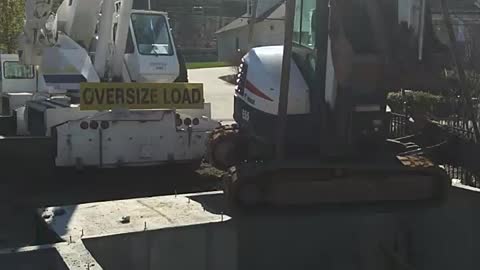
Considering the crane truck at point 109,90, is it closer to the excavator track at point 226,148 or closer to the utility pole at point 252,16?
the excavator track at point 226,148

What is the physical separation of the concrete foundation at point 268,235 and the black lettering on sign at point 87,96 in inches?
130

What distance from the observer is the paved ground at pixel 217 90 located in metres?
24.1

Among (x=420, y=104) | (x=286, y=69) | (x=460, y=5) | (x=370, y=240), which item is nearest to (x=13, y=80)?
(x=420, y=104)

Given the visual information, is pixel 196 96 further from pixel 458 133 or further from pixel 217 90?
pixel 217 90

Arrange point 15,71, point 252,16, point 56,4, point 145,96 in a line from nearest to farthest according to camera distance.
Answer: point 252,16
point 145,96
point 56,4
point 15,71

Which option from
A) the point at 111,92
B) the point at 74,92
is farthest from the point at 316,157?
the point at 74,92

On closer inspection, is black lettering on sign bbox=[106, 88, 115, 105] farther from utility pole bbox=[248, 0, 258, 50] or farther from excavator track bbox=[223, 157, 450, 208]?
excavator track bbox=[223, 157, 450, 208]

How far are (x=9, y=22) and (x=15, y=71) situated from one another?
10.3 metres

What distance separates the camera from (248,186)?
541 cm

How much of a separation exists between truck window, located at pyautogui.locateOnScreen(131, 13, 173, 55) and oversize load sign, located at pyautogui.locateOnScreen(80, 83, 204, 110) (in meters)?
1.35

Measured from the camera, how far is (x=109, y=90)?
1014cm

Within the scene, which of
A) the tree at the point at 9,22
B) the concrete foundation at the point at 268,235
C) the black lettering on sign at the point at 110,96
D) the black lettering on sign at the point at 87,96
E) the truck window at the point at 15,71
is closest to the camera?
the concrete foundation at the point at 268,235

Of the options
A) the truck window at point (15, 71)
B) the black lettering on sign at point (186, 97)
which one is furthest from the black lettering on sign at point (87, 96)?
the truck window at point (15, 71)

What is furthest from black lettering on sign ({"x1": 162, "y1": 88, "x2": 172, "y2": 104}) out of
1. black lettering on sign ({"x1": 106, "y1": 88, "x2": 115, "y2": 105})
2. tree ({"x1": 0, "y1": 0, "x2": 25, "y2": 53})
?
tree ({"x1": 0, "y1": 0, "x2": 25, "y2": 53})
